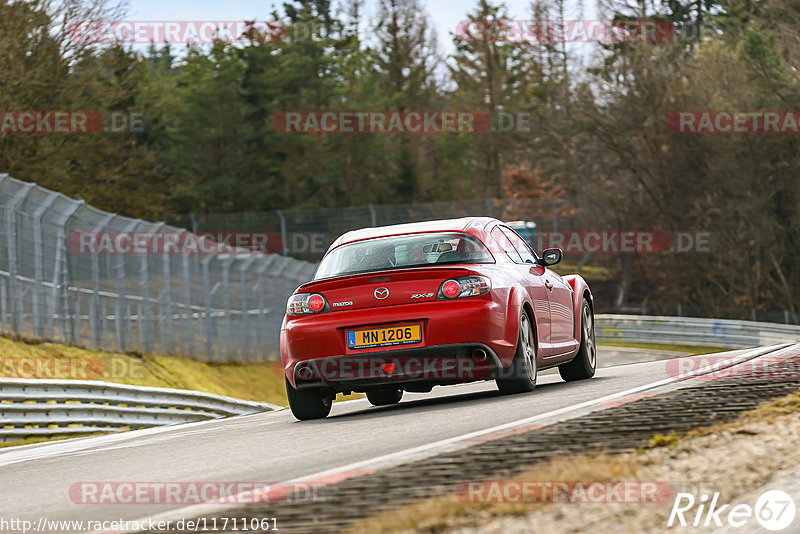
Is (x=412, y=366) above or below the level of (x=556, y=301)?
below

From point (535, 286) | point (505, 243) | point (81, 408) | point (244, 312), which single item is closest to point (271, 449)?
point (535, 286)

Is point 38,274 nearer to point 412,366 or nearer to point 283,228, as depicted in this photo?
point 412,366

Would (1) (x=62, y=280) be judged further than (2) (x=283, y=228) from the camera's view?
No

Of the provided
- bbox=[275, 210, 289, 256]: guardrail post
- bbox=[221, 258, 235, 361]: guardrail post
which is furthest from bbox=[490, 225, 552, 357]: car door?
bbox=[275, 210, 289, 256]: guardrail post

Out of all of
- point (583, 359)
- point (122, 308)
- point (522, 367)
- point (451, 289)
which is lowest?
point (583, 359)

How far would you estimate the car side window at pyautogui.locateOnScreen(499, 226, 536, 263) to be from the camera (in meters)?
10.9

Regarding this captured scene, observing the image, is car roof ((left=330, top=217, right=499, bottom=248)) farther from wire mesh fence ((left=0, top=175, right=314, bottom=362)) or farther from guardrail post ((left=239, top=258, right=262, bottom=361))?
guardrail post ((left=239, top=258, right=262, bottom=361))

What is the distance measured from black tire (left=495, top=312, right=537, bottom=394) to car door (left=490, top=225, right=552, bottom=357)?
0.61ft

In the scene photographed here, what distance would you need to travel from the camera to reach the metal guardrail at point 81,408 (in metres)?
13.0

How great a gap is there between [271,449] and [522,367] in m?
2.94

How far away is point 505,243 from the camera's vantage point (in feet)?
34.9

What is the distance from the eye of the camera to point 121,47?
132ft

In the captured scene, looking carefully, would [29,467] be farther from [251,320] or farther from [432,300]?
[251,320]

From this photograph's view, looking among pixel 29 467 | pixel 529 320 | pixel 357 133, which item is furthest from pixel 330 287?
pixel 357 133
